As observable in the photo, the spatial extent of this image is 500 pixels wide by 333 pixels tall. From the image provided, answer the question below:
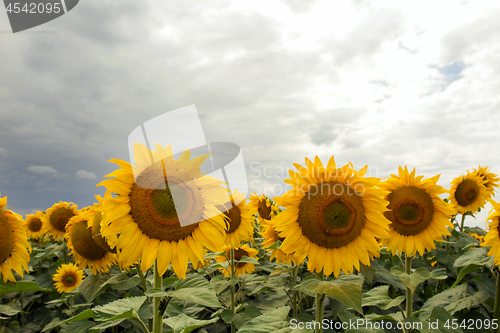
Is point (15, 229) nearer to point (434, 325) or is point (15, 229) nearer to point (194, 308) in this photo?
point (194, 308)

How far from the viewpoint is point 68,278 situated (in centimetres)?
708

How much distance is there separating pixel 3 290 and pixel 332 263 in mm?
4188

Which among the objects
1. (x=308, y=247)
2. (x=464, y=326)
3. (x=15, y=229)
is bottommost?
(x=464, y=326)

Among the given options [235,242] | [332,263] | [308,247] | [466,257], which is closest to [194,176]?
[308,247]

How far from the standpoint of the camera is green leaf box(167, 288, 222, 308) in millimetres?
2281

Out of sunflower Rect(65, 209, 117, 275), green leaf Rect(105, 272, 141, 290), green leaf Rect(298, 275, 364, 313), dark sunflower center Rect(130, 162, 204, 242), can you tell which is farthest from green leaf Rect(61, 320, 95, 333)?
green leaf Rect(298, 275, 364, 313)

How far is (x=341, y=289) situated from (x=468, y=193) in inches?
346

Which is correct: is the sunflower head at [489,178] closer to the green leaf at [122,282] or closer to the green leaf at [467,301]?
the green leaf at [467,301]

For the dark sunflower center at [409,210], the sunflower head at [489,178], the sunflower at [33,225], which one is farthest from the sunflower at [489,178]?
the sunflower at [33,225]

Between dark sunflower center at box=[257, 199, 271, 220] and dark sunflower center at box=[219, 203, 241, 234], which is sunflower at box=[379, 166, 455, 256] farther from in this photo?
dark sunflower center at box=[257, 199, 271, 220]

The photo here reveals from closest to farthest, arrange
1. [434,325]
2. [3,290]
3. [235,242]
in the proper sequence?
[434,325]
[3,290]
[235,242]

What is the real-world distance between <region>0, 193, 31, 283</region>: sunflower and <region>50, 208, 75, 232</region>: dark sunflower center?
534 centimetres

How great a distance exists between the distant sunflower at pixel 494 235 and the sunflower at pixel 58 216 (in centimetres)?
1025

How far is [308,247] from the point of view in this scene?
3.46 meters
